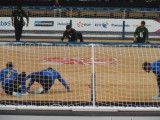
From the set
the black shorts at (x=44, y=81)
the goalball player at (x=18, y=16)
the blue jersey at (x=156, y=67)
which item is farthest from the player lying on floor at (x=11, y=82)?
the goalball player at (x=18, y=16)

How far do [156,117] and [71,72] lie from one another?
4.68 meters

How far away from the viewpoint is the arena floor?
8070 millimetres

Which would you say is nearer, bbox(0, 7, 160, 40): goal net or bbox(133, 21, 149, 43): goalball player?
bbox(133, 21, 149, 43): goalball player

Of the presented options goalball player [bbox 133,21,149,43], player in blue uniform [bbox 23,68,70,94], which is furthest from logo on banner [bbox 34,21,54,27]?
player in blue uniform [bbox 23,68,70,94]

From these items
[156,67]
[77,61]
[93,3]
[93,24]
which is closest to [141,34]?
[77,61]

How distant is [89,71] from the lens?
10625 millimetres

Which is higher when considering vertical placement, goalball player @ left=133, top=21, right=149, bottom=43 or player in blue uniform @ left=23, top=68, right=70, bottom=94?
goalball player @ left=133, top=21, right=149, bottom=43

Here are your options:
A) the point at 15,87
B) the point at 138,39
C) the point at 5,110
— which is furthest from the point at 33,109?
the point at 138,39

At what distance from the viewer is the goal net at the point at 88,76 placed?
7320 mm

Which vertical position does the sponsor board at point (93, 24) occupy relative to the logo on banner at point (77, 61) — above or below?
above

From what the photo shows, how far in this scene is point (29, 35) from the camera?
1741 cm

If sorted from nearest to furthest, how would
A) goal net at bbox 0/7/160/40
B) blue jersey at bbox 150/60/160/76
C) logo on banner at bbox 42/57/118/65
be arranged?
blue jersey at bbox 150/60/160/76 → logo on banner at bbox 42/57/118/65 → goal net at bbox 0/7/160/40

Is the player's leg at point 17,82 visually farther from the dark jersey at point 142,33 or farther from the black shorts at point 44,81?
the dark jersey at point 142,33

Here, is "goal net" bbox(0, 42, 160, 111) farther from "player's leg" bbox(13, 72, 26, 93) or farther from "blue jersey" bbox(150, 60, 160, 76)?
"blue jersey" bbox(150, 60, 160, 76)
